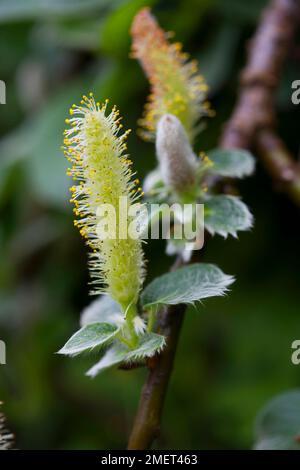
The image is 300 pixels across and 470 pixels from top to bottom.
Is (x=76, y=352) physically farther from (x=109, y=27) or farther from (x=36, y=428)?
(x=36, y=428)

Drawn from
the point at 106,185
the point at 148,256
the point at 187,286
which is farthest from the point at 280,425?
the point at 148,256

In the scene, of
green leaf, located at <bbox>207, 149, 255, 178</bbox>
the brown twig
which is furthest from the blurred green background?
green leaf, located at <bbox>207, 149, 255, 178</bbox>

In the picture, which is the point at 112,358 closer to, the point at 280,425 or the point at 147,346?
the point at 147,346

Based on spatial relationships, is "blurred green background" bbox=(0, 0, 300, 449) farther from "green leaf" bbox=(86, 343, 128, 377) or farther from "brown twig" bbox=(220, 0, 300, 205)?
"green leaf" bbox=(86, 343, 128, 377)

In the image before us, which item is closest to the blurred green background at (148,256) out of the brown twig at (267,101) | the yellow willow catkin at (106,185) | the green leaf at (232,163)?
the brown twig at (267,101)

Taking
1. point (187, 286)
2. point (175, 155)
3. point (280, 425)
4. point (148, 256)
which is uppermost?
point (148, 256)

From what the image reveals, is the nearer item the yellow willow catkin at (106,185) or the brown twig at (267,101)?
the yellow willow catkin at (106,185)

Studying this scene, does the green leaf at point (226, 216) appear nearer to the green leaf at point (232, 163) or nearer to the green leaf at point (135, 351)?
the green leaf at point (232, 163)
